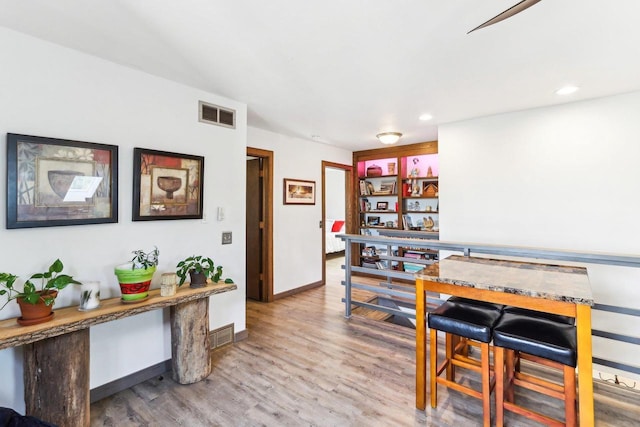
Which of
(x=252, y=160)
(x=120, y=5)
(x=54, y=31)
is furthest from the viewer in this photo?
(x=252, y=160)

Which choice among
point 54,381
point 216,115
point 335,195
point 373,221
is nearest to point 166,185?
point 216,115

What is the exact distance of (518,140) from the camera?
133 inches

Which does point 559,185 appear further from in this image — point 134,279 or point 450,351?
point 134,279

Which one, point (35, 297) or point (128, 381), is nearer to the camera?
point (35, 297)

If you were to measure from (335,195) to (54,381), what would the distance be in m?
7.80

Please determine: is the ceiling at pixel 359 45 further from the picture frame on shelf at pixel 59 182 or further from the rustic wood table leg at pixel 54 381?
the rustic wood table leg at pixel 54 381

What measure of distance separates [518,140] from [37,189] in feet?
14.0

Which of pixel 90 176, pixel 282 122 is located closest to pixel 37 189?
pixel 90 176

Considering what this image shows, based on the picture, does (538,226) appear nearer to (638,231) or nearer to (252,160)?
(638,231)

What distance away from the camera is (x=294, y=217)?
4617 mm

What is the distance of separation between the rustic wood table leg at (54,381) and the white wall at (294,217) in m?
2.69

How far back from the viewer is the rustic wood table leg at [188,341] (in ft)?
7.57

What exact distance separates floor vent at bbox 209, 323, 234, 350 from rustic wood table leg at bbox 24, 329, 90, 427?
116cm

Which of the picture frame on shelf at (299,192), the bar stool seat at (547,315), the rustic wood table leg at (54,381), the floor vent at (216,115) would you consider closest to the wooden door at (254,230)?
the picture frame on shelf at (299,192)
